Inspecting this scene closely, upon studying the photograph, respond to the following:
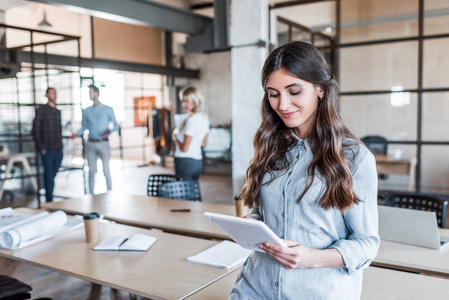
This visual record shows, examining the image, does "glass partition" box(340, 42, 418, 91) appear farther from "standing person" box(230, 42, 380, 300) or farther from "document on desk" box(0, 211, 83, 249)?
"standing person" box(230, 42, 380, 300)

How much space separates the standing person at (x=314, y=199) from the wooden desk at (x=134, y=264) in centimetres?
45

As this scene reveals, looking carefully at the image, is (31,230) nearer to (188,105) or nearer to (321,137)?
(321,137)

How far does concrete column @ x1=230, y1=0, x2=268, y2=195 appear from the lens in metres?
5.34

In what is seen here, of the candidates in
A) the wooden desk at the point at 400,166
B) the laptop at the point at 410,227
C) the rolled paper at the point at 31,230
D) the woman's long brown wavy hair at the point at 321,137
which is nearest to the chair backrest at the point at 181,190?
the rolled paper at the point at 31,230

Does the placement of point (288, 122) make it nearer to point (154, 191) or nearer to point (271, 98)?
point (271, 98)

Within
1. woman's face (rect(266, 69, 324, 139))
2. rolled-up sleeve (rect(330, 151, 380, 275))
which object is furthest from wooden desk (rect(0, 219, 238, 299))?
woman's face (rect(266, 69, 324, 139))

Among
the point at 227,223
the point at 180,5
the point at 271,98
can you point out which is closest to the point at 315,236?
the point at 227,223

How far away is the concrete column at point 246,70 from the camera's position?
5.34m

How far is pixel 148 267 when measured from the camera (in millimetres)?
1901

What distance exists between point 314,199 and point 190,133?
123 inches

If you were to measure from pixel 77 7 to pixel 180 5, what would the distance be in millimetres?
7668

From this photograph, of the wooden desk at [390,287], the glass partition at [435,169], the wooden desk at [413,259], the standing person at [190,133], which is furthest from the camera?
the glass partition at [435,169]

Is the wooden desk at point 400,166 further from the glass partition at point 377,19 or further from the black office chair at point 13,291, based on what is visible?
the black office chair at point 13,291

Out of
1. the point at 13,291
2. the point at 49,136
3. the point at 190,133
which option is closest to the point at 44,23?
the point at 49,136
